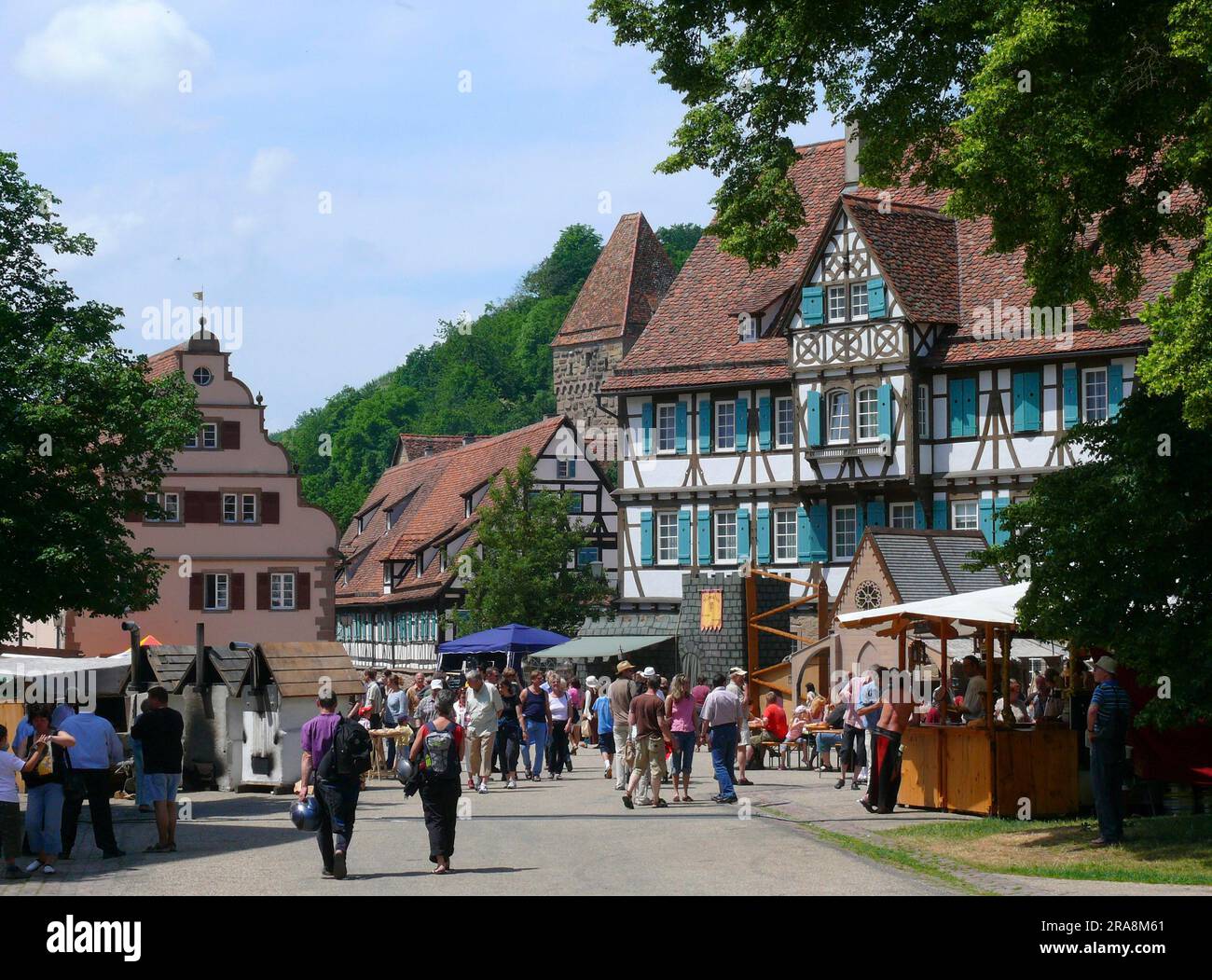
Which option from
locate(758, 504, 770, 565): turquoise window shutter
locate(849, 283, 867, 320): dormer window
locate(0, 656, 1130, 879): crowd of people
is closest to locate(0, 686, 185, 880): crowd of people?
locate(0, 656, 1130, 879): crowd of people

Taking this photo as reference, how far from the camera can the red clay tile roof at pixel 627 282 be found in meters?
103

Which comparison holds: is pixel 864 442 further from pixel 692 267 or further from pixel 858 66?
pixel 858 66

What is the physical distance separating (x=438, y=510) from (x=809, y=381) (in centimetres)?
2737

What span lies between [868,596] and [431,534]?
36121 millimetres

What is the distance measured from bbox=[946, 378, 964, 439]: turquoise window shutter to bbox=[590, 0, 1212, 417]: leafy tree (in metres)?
23.2

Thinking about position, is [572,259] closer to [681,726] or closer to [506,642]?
[506,642]

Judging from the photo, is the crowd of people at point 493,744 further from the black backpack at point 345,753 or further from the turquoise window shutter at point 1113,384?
the turquoise window shutter at point 1113,384

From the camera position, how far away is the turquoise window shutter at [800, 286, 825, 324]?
154 ft

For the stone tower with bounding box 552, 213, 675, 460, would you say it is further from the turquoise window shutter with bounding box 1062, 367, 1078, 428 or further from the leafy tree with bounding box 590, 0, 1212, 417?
the leafy tree with bounding box 590, 0, 1212, 417

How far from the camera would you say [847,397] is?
154 ft

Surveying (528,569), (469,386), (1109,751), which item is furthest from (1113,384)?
(469,386)

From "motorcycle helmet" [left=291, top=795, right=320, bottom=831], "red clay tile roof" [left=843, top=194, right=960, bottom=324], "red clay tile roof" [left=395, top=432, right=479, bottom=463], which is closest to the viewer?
"motorcycle helmet" [left=291, top=795, right=320, bottom=831]

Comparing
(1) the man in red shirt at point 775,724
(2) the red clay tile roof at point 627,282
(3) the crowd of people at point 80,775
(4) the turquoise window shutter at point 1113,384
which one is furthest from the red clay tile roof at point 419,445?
(3) the crowd of people at point 80,775
